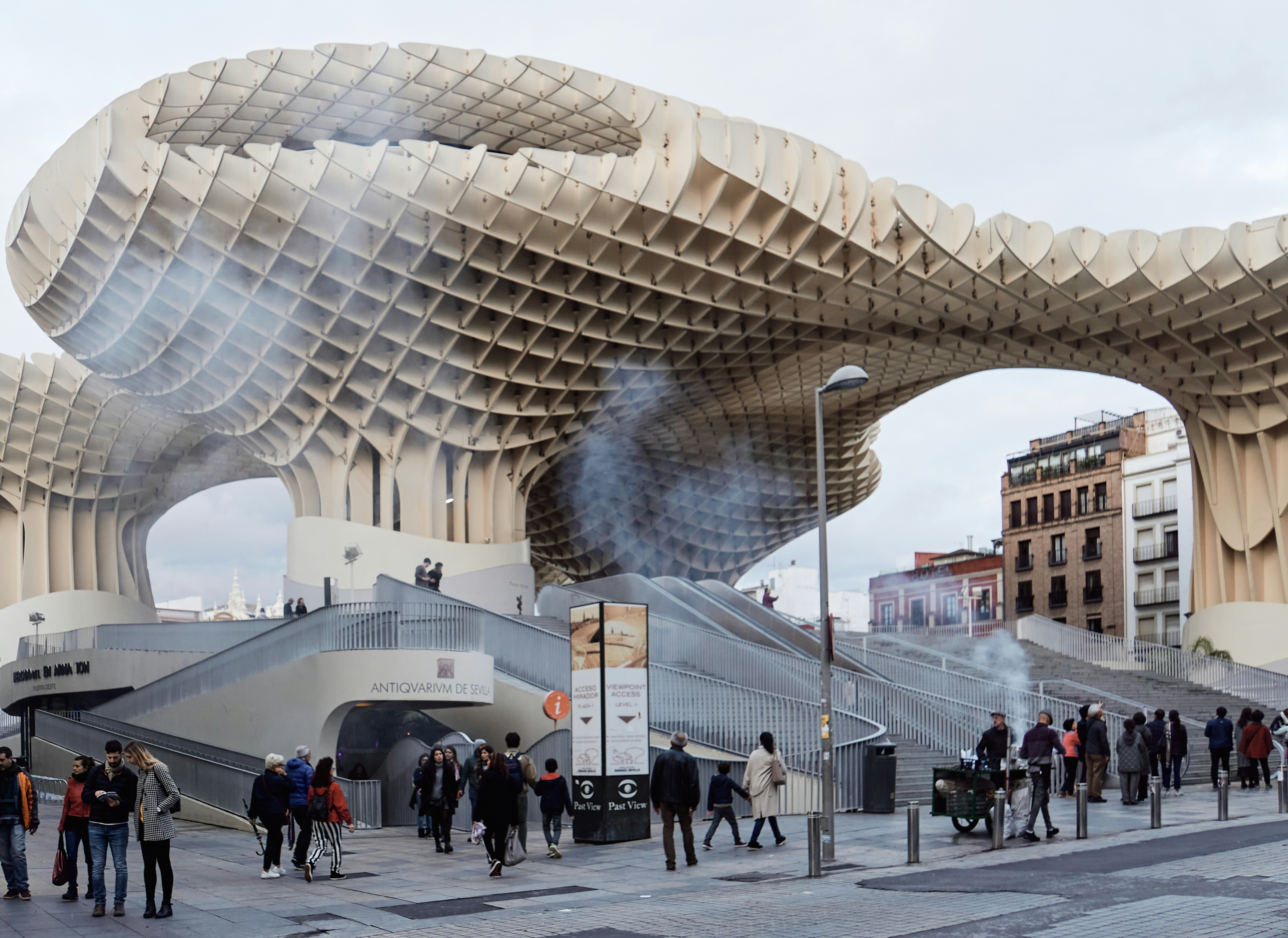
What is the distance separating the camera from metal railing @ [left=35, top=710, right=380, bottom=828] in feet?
67.2

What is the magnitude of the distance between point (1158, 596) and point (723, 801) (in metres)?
53.6

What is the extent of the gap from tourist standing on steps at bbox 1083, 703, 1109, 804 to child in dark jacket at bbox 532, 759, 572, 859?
7414 millimetres

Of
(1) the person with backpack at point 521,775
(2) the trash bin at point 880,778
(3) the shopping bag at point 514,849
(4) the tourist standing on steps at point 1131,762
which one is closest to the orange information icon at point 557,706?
(1) the person with backpack at point 521,775

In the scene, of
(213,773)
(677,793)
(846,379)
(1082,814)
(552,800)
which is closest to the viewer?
(677,793)

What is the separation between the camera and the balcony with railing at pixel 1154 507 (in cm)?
6406

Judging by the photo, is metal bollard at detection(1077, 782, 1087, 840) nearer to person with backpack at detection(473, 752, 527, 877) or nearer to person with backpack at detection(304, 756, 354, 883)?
person with backpack at detection(473, 752, 527, 877)

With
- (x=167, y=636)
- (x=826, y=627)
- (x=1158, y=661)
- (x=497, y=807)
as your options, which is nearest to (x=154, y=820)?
(x=497, y=807)

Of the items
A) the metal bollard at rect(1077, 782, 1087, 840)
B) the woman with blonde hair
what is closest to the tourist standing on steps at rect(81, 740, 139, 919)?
the woman with blonde hair

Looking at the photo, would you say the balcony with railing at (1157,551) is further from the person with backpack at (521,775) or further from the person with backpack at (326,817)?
the person with backpack at (326,817)

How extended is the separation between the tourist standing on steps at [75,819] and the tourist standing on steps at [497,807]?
12.8 feet

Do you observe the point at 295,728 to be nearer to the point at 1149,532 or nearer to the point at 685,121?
the point at 685,121

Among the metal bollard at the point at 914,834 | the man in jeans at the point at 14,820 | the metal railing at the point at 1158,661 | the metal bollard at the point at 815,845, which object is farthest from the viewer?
the metal railing at the point at 1158,661

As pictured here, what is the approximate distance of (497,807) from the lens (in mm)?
13773

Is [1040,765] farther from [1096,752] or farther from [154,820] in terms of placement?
[154,820]
